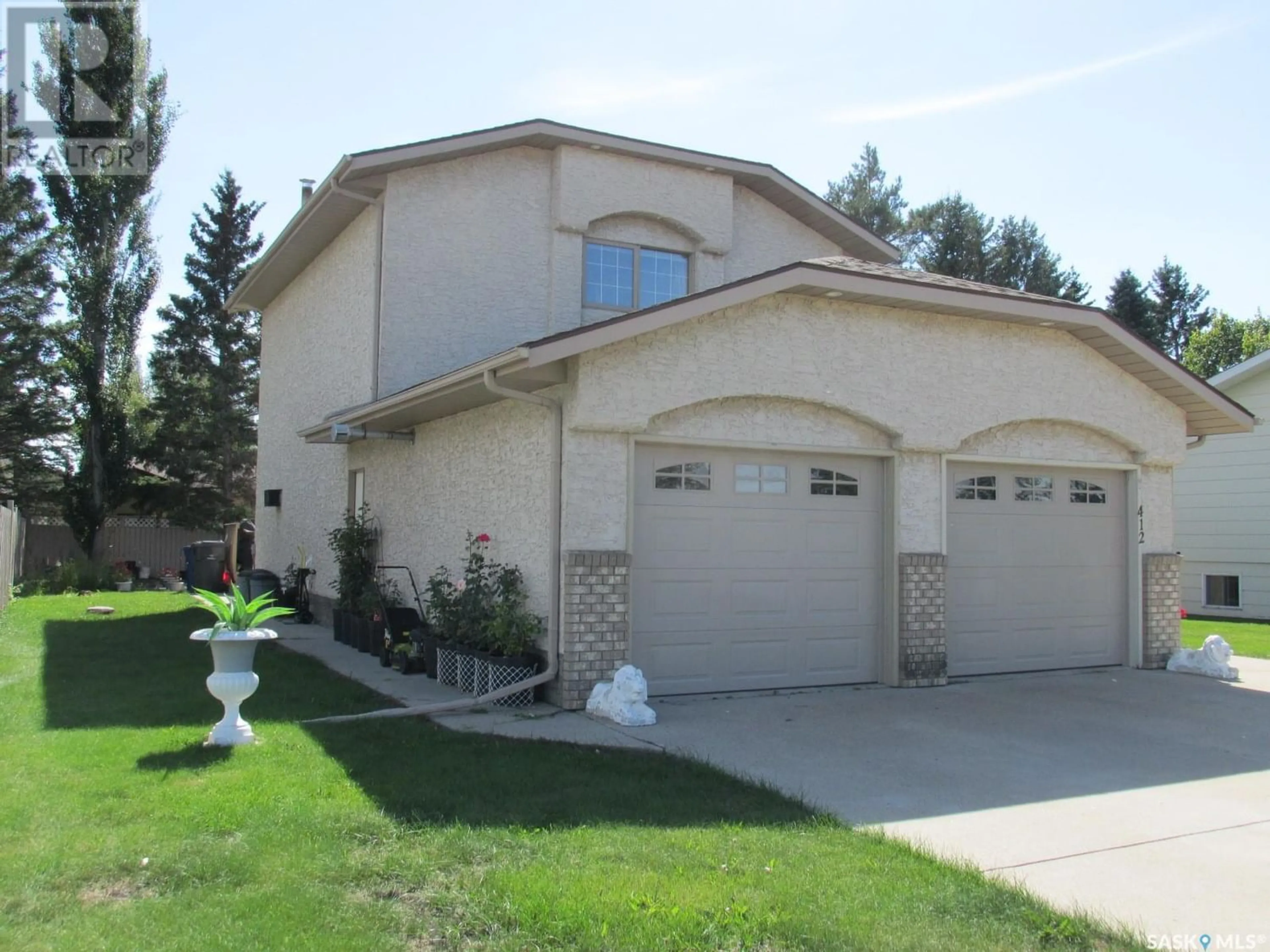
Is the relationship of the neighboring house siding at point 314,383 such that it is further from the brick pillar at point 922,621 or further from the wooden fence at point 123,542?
the wooden fence at point 123,542

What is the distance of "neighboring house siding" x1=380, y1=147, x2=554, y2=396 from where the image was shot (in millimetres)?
14133

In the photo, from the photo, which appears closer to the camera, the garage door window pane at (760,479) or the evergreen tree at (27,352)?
the garage door window pane at (760,479)

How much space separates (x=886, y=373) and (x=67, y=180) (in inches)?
1115

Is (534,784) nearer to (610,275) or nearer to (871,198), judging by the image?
(610,275)

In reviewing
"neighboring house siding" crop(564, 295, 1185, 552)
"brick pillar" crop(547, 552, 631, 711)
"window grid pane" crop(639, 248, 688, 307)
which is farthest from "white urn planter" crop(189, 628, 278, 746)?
"window grid pane" crop(639, 248, 688, 307)

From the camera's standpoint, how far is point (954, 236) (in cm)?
4459

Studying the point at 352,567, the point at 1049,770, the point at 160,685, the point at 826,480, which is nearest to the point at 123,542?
the point at 352,567

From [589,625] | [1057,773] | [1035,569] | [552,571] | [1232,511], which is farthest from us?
[1232,511]

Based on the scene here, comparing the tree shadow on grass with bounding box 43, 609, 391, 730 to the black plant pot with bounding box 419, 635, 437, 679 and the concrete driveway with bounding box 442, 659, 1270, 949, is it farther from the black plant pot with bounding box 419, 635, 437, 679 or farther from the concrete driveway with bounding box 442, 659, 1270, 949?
the concrete driveway with bounding box 442, 659, 1270, 949

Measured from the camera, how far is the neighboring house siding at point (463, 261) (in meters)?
14.1

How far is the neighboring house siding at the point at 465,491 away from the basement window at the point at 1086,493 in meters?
6.59

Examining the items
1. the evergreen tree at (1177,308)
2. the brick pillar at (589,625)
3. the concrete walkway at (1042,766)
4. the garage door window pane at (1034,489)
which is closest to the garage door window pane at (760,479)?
the brick pillar at (589,625)

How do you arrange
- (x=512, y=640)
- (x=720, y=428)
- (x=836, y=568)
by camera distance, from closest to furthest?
(x=512, y=640) < (x=720, y=428) < (x=836, y=568)

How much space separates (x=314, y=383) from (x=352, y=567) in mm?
4445
